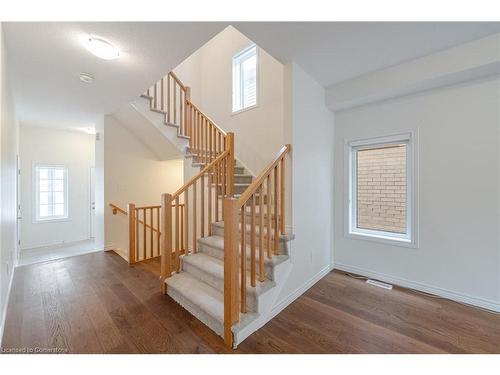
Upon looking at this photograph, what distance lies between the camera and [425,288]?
2.39 meters

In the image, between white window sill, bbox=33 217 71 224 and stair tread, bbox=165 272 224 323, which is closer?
stair tread, bbox=165 272 224 323

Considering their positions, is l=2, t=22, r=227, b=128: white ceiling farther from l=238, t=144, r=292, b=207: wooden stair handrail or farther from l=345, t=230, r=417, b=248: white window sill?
l=345, t=230, r=417, b=248: white window sill

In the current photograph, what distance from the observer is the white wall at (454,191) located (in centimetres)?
206

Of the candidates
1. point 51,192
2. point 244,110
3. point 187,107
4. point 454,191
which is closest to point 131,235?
point 187,107

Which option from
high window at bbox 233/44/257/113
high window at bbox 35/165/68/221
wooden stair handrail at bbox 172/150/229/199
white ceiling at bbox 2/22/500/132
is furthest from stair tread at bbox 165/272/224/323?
high window at bbox 35/165/68/221

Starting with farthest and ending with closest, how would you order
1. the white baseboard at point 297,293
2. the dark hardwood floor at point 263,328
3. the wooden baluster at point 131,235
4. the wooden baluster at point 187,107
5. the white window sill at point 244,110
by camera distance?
1. the white window sill at point 244,110
2. the wooden baluster at point 187,107
3. the wooden baluster at point 131,235
4. the white baseboard at point 297,293
5. the dark hardwood floor at point 263,328

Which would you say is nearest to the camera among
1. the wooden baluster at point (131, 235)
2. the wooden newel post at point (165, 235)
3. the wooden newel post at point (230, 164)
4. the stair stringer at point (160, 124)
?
the wooden newel post at point (165, 235)

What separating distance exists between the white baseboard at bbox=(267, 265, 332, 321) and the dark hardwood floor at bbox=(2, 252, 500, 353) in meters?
0.05

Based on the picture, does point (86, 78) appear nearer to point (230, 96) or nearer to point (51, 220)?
point (230, 96)

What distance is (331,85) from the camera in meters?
2.69

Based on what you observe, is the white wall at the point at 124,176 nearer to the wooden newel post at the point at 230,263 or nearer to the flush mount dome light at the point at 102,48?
the flush mount dome light at the point at 102,48

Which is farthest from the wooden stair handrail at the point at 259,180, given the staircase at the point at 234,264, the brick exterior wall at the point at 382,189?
the brick exterior wall at the point at 382,189

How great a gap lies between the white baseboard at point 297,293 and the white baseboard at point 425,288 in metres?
0.33

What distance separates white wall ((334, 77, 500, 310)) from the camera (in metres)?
2.06
